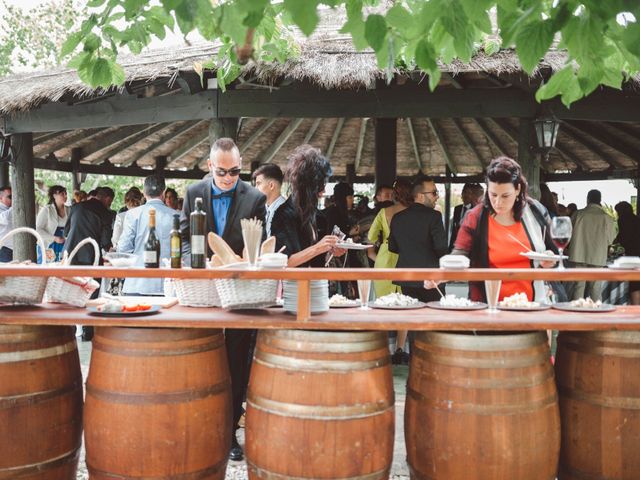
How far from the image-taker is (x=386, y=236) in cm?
569

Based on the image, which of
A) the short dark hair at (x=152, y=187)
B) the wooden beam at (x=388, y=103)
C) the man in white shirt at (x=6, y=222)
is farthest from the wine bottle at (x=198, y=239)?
the man in white shirt at (x=6, y=222)

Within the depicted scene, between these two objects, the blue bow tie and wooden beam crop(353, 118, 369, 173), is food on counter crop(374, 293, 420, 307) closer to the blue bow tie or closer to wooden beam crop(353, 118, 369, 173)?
the blue bow tie

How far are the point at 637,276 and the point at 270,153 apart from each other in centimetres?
994

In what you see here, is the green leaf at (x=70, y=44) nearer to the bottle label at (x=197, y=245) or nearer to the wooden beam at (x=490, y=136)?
the bottle label at (x=197, y=245)

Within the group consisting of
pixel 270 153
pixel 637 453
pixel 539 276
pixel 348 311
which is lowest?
pixel 637 453

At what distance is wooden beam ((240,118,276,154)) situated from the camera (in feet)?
34.6

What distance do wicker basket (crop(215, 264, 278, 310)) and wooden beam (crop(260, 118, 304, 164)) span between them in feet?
26.6

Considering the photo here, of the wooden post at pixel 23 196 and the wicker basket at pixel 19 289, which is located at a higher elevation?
the wooden post at pixel 23 196

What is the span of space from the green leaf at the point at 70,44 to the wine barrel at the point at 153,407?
1155mm

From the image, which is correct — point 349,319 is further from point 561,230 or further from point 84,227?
point 84,227

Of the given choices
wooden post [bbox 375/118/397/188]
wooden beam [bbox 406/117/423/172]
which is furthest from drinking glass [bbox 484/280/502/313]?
wooden beam [bbox 406/117/423/172]

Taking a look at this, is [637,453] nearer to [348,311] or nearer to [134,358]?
[348,311]

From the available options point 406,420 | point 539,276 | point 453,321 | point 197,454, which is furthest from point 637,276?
point 197,454

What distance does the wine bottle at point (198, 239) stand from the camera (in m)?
2.80
